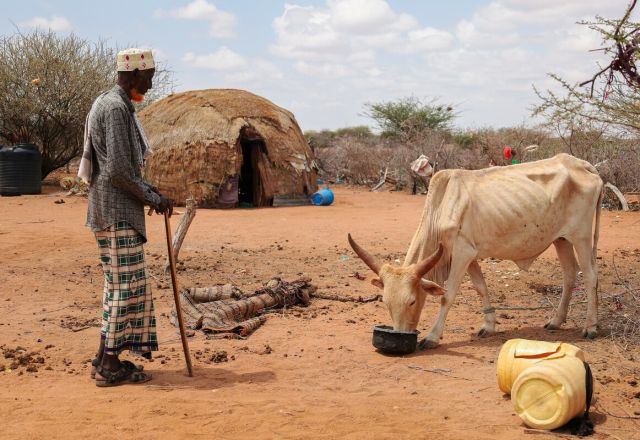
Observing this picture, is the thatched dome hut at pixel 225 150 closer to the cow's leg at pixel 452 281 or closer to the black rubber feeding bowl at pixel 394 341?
the cow's leg at pixel 452 281

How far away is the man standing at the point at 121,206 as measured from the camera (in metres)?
4.61

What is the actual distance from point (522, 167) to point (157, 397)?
3.82 meters

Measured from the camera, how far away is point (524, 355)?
14.2ft

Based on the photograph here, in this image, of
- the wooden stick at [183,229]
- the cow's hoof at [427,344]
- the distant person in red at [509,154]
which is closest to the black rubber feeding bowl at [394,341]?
the cow's hoof at [427,344]

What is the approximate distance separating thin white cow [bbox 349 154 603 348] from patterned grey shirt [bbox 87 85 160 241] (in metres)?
1.94

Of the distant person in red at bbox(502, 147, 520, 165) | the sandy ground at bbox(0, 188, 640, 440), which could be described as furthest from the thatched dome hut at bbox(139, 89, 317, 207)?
the sandy ground at bbox(0, 188, 640, 440)

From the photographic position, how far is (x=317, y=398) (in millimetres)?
4578

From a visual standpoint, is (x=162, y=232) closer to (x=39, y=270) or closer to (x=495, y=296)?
(x=39, y=270)

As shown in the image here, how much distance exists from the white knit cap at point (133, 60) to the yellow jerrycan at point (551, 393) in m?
3.13

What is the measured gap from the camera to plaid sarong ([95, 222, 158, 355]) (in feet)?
15.3

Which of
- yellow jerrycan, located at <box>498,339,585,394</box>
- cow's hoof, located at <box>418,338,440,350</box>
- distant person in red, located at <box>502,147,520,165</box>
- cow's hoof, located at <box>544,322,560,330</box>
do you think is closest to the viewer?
yellow jerrycan, located at <box>498,339,585,394</box>

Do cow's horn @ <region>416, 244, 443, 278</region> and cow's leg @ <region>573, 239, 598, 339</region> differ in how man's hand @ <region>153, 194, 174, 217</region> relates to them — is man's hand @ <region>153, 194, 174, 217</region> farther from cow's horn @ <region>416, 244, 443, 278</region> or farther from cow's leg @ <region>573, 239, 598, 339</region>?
cow's leg @ <region>573, 239, 598, 339</region>

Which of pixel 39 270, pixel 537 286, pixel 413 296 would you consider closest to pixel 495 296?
pixel 537 286

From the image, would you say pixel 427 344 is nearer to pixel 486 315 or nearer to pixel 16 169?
pixel 486 315
